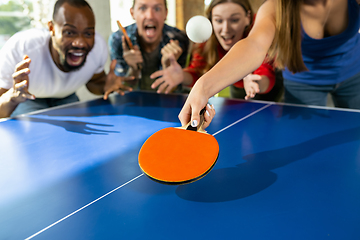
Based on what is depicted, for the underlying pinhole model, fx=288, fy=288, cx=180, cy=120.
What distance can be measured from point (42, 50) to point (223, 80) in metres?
1.39

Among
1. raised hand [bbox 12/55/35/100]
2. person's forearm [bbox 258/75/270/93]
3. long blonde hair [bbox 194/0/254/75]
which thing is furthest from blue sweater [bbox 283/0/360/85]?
raised hand [bbox 12/55/35/100]

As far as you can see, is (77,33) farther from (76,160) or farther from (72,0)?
(76,160)

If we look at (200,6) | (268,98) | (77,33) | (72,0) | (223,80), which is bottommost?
(268,98)

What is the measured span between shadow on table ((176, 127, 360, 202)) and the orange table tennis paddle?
48mm

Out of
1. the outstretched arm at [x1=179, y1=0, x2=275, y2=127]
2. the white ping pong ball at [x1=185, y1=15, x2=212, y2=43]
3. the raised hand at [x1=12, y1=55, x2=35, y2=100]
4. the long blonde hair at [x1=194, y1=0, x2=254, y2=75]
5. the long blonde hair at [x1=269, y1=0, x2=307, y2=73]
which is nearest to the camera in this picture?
the outstretched arm at [x1=179, y1=0, x2=275, y2=127]

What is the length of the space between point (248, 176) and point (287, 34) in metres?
0.72

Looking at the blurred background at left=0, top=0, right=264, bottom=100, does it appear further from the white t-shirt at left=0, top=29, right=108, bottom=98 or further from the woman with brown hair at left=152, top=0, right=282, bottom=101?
the white t-shirt at left=0, top=29, right=108, bottom=98

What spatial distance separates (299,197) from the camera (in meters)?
0.65

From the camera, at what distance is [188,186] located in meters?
0.71

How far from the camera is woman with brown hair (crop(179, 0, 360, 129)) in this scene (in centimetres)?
91

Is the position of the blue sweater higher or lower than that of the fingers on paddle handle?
higher

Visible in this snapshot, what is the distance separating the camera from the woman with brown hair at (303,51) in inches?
35.7

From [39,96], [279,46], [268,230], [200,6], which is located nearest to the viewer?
[268,230]

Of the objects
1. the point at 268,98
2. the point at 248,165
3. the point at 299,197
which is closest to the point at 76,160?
the point at 248,165
